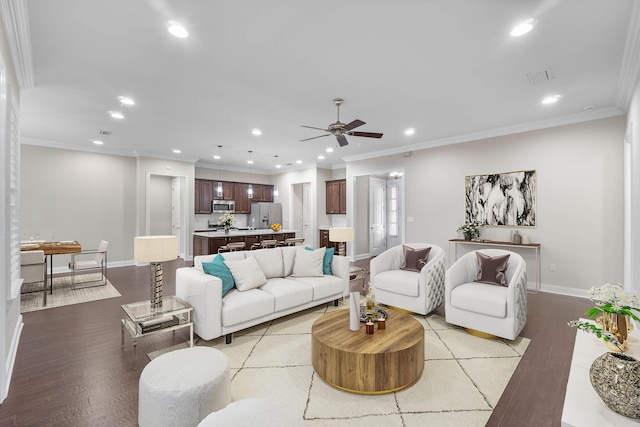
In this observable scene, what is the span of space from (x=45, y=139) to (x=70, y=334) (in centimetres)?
508

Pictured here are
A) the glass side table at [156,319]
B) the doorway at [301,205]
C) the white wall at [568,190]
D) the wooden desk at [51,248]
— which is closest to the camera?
the glass side table at [156,319]

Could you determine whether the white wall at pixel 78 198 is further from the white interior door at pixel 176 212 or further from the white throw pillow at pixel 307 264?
the white throw pillow at pixel 307 264

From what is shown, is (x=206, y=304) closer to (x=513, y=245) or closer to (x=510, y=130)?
(x=513, y=245)

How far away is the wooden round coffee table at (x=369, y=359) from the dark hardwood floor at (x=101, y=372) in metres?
0.61

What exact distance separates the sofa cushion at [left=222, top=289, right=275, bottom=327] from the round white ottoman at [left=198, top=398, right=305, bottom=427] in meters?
1.61

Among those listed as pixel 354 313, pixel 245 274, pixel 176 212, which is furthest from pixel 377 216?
pixel 354 313

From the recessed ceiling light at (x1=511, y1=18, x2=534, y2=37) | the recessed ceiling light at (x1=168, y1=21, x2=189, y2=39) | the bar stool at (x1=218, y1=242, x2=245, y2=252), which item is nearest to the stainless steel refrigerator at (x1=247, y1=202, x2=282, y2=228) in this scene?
the bar stool at (x1=218, y1=242, x2=245, y2=252)

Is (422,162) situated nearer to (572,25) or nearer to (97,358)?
(572,25)

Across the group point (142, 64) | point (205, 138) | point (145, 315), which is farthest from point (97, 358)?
point (205, 138)

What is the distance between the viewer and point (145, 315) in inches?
106

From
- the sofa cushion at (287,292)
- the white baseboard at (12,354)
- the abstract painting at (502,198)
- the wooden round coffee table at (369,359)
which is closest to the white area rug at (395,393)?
the wooden round coffee table at (369,359)

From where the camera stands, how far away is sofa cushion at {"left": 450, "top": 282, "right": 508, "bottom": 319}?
3076 mm

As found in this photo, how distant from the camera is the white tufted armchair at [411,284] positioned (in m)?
3.74

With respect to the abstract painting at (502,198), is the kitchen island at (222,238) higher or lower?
lower
